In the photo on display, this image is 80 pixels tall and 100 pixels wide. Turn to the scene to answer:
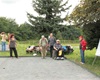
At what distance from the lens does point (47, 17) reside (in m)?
56.0

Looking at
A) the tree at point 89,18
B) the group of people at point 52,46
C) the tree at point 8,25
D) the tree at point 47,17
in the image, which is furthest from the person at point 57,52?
the tree at point 8,25

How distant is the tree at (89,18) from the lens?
51.1 ft

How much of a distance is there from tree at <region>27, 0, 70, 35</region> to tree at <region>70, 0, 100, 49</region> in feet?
115

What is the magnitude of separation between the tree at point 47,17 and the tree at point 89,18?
115 ft

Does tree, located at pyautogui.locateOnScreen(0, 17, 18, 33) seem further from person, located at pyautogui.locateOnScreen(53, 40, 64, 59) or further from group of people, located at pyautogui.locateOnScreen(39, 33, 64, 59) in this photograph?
person, located at pyautogui.locateOnScreen(53, 40, 64, 59)

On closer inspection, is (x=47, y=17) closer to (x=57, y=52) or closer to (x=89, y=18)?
Answer: (x=57, y=52)

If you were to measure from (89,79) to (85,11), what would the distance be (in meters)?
5.74

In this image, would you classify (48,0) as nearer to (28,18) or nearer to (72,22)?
(28,18)

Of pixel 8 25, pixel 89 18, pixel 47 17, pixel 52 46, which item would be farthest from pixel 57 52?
→ pixel 8 25

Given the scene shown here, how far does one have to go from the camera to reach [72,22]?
17.8m

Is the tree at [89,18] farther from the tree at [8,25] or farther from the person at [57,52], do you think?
the tree at [8,25]

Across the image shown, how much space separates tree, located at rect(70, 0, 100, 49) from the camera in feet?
51.1

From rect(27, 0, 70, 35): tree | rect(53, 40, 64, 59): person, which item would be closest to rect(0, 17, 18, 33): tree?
rect(27, 0, 70, 35): tree

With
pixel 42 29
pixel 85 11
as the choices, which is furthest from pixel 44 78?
pixel 42 29
